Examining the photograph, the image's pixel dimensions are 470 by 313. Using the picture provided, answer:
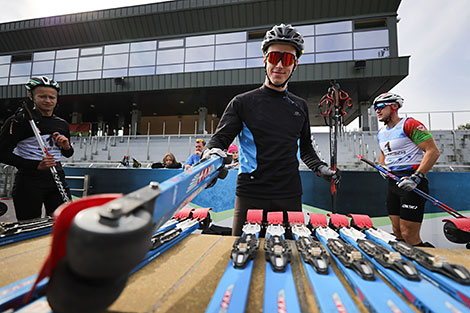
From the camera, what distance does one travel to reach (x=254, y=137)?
204cm

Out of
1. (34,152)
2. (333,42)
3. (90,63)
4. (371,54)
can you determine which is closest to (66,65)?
(90,63)

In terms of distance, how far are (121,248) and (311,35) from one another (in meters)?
19.0

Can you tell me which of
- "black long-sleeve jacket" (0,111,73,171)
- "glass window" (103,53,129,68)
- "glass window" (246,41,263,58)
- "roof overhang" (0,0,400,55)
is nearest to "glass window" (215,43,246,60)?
"glass window" (246,41,263,58)

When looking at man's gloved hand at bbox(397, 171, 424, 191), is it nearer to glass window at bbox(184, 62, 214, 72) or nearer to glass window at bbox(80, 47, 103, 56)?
glass window at bbox(184, 62, 214, 72)

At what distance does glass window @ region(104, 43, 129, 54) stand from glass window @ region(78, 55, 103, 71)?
89 cm

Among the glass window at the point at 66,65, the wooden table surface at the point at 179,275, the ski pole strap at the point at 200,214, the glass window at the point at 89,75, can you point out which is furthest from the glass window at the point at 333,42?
the glass window at the point at 66,65

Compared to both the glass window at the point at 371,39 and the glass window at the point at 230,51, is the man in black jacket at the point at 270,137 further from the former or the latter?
the glass window at the point at 371,39

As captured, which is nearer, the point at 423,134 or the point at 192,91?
the point at 423,134

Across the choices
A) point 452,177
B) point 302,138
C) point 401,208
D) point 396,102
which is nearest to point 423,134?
point 396,102

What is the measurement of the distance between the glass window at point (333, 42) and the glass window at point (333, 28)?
340 mm

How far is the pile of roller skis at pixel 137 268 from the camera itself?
634 mm

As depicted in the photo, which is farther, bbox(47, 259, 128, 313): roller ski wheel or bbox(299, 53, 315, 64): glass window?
bbox(299, 53, 315, 64): glass window

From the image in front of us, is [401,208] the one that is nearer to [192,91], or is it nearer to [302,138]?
[302,138]

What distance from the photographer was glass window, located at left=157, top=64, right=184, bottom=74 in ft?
59.9
